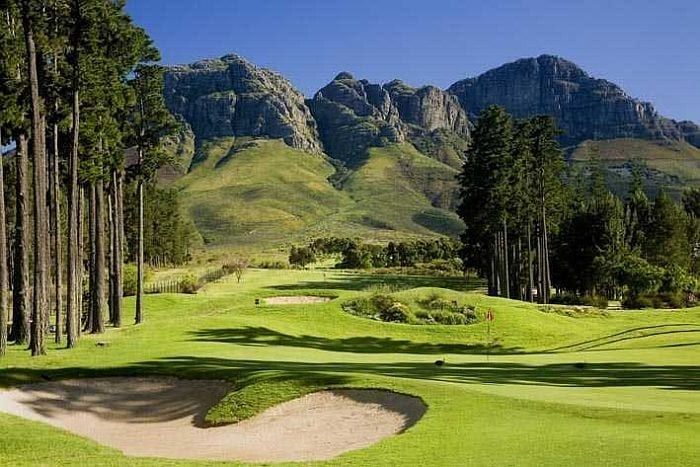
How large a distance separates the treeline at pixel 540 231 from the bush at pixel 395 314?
2054cm

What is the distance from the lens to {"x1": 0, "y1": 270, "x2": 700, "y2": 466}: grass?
12055mm

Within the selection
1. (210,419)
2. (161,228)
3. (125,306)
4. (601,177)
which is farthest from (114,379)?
(601,177)

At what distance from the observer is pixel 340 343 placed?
3622cm

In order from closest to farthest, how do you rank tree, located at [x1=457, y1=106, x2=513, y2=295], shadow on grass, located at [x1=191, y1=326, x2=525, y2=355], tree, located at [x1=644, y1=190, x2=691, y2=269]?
shadow on grass, located at [x1=191, y1=326, x2=525, y2=355]
tree, located at [x1=457, y1=106, x2=513, y2=295]
tree, located at [x1=644, y1=190, x2=691, y2=269]

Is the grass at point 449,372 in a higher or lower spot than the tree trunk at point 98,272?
lower

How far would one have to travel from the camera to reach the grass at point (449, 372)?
Result: 39.5 feet

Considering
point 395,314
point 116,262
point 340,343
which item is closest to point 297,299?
point 395,314

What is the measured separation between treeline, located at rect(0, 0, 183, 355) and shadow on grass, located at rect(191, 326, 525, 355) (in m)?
6.55

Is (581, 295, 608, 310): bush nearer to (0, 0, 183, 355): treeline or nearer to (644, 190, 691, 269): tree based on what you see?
(644, 190, 691, 269): tree

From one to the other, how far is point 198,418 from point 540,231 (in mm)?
52276

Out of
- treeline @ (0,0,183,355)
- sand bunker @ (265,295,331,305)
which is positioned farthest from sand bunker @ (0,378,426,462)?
→ sand bunker @ (265,295,331,305)

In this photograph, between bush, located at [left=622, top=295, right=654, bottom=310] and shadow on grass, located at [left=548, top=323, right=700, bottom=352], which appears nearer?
shadow on grass, located at [left=548, top=323, right=700, bottom=352]

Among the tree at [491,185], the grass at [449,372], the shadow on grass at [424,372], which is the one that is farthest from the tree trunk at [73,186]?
the tree at [491,185]

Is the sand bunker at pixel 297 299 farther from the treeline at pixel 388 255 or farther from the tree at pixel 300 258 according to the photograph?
the tree at pixel 300 258
